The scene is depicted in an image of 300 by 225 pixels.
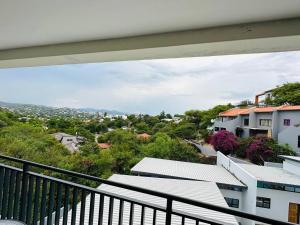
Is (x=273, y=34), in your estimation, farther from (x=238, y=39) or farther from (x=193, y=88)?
(x=193, y=88)

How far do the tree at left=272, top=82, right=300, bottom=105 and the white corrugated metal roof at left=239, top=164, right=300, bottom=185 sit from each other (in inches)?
104

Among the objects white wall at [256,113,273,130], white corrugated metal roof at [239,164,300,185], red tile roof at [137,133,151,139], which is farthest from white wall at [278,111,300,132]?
red tile roof at [137,133,151,139]

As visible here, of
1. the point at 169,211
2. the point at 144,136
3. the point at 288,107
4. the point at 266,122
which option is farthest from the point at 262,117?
the point at 169,211

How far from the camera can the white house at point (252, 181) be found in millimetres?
8312

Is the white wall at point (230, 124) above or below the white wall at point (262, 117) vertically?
below

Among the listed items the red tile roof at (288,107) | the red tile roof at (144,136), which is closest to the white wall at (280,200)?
the red tile roof at (288,107)

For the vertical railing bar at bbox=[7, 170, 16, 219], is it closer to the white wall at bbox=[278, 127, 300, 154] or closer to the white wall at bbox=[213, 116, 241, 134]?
the white wall at bbox=[278, 127, 300, 154]

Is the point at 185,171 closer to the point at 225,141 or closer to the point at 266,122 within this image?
the point at 225,141

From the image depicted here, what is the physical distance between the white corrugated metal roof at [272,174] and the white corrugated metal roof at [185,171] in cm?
Answer: 74

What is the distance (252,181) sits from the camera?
8.59 metres

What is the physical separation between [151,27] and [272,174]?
9096mm

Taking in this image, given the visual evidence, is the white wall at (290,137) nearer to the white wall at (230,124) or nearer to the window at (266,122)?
the window at (266,122)

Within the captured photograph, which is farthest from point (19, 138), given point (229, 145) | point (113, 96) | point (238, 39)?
point (238, 39)

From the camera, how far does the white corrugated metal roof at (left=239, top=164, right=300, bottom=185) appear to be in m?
8.38
